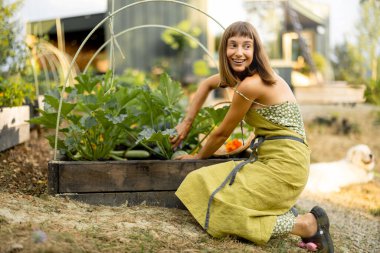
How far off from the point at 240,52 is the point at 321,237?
3.42ft

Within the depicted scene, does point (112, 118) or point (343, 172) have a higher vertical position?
point (112, 118)

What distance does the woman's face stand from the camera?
97.9 inches

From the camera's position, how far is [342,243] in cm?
286

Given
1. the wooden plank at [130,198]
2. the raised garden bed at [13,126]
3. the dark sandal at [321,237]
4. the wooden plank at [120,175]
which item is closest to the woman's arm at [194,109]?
the wooden plank at [120,175]

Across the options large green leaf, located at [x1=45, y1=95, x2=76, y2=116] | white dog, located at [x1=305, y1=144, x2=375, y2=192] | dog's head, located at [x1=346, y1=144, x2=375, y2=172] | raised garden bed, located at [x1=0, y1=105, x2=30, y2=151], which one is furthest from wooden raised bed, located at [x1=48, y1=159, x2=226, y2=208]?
dog's head, located at [x1=346, y1=144, x2=375, y2=172]

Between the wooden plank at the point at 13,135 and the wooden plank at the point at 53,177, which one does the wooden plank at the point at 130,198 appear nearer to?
the wooden plank at the point at 53,177

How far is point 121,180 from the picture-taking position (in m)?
2.71

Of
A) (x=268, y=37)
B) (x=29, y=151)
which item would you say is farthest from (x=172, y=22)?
(x=29, y=151)

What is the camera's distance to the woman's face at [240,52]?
8.16ft

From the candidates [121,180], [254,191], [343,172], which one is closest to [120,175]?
[121,180]

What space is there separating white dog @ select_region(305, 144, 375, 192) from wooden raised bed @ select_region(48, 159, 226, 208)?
2.15 metres

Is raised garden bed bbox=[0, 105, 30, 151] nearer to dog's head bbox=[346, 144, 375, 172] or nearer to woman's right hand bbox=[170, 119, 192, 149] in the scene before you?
woman's right hand bbox=[170, 119, 192, 149]

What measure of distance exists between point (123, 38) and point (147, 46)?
56 centimetres

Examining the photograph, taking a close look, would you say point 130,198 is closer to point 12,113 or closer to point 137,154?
point 137,154
